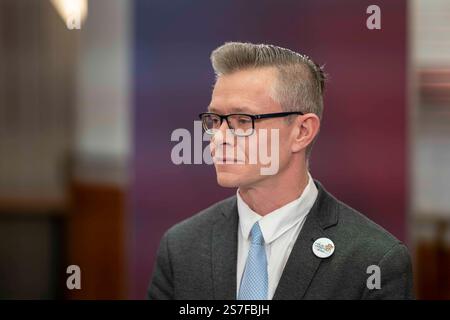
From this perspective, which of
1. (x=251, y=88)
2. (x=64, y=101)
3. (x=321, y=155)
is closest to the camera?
(x=251, y=88)

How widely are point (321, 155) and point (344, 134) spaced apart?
8 cm

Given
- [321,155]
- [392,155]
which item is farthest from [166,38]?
[392,155]

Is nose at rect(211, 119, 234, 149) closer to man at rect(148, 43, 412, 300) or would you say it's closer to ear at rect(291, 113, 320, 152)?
man at rect(148, 43, 412, 300)

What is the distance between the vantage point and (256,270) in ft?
3.59

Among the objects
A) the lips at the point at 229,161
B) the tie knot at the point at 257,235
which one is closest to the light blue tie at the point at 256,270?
the tie knot at the point at 257,235

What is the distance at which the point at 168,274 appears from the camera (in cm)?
115

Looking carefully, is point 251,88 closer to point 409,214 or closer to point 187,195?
point 187,195

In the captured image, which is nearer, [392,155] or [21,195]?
[392,155]

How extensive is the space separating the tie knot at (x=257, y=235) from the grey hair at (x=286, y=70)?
0.17m

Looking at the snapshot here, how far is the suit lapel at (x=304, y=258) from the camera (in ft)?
3.49

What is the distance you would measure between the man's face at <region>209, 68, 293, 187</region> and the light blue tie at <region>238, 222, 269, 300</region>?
0.10 metres

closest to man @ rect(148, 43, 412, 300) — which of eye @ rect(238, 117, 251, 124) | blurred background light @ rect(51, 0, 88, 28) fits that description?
eye @ rect(238, 117, 251, 124)

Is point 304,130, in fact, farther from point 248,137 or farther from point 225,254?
point 225,254

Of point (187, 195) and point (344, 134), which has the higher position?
point (344, 134)
